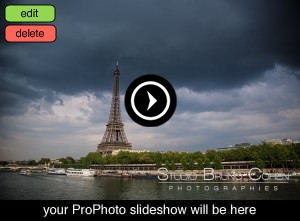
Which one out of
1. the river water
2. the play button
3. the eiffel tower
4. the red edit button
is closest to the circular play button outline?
the play button

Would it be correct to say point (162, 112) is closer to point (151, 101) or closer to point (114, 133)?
point (151, 101)

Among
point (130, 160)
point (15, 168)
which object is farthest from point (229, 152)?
point (15, 168)

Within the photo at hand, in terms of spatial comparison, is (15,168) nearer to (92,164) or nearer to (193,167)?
(92,164)

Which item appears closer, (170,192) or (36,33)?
(36,33)

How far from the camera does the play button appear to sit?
9.29 feet

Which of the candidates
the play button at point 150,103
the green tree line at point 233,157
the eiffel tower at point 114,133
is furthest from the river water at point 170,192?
the eiffel tower at point 114,133

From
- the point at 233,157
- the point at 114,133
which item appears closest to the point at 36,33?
the point at 233,157

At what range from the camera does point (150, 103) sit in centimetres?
281

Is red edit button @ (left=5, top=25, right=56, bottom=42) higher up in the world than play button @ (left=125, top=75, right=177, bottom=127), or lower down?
higher up

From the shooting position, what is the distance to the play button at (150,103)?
2832 mm

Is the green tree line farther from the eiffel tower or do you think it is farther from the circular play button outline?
the circular play button outline

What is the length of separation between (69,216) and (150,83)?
1602 mm

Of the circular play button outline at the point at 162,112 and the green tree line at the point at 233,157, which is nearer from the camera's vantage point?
the circular play button outline at the point at 162,112

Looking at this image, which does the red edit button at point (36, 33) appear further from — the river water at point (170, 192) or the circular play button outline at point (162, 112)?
the river water at point (170, 192)
